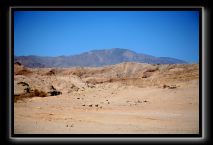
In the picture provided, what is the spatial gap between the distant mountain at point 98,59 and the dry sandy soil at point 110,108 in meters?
50.8

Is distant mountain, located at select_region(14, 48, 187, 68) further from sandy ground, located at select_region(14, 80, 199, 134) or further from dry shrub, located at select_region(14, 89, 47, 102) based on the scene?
sandy ground, located at select_region(14, 80, 199, 134)

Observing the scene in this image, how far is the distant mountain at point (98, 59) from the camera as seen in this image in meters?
76.4

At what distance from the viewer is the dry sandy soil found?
8711mm

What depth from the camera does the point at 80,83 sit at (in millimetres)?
19484

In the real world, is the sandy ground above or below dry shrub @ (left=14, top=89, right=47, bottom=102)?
below

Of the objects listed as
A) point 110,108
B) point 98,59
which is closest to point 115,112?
point 110,108

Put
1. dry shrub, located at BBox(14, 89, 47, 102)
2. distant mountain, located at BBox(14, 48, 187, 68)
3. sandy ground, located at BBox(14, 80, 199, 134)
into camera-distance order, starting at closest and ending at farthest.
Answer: sandy ground, located at BBox(14, 80, 199, 134), dry shrub, located at BBox(14, 89, 47, 102), distant mountain, located at BBox(14, 48, 187, 68)

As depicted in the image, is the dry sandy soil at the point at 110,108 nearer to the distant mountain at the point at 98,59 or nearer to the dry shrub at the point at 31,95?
the dry shrub at the point at 31,95

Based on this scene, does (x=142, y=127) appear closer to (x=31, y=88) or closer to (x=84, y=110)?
(x=84, y=110)

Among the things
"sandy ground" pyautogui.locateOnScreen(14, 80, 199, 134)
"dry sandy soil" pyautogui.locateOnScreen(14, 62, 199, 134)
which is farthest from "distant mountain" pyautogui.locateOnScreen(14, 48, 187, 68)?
"sandy ground" pyautogui.locateOnScreen(14, 80, 199, 134)
